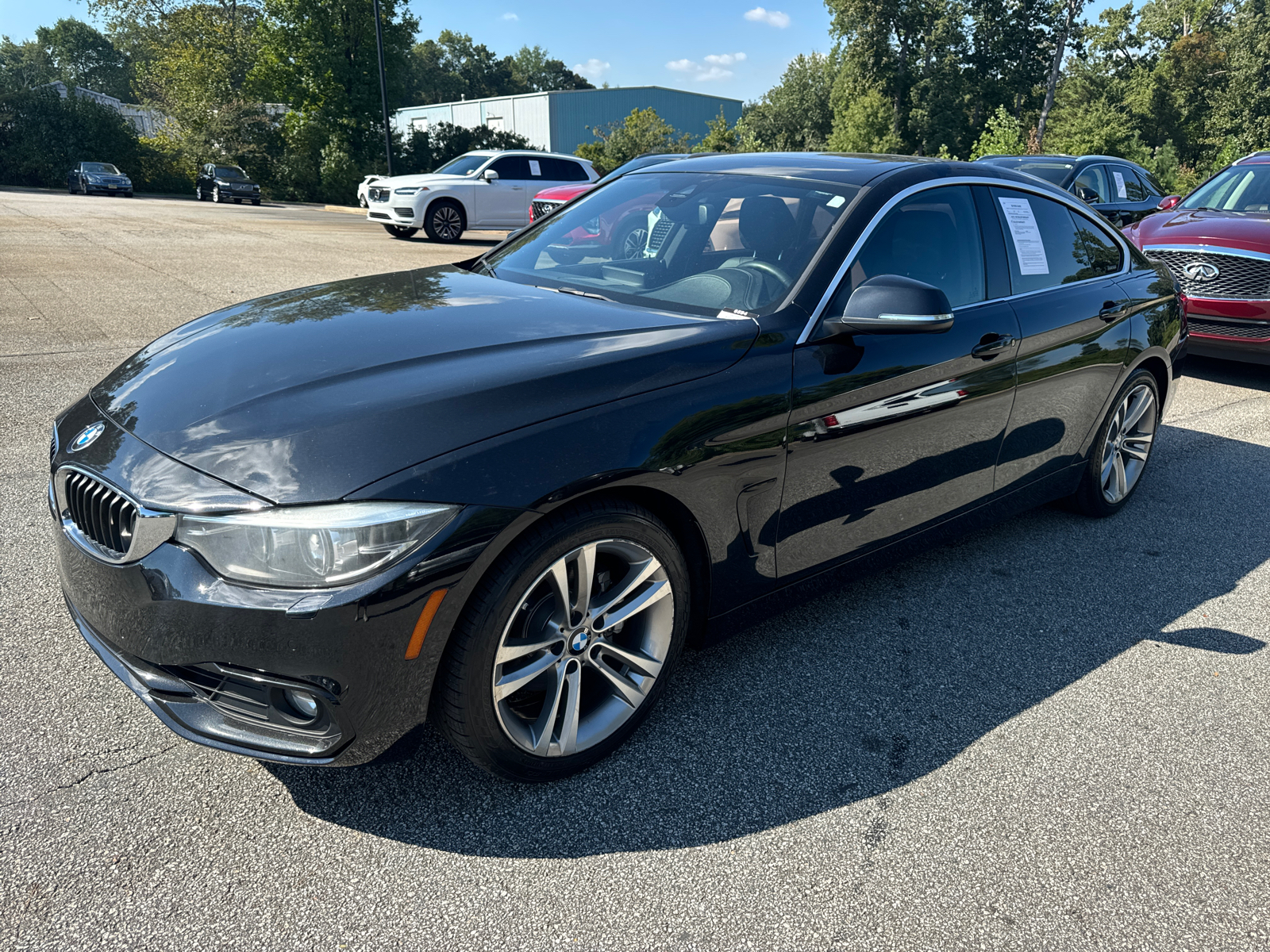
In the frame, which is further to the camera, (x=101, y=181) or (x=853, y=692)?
(x=101, y=181)

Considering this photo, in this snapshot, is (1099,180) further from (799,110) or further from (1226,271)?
(799,110)

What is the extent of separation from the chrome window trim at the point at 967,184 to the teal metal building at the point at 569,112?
53.0 meters

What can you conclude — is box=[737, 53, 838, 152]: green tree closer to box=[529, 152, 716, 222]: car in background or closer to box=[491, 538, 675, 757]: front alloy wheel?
box=[529, 152, 716, 222]: car in background

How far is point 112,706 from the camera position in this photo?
2.62 metres

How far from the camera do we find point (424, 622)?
198 centimetres

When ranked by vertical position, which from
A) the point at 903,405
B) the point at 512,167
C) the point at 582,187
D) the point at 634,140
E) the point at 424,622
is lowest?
the point at 424,622

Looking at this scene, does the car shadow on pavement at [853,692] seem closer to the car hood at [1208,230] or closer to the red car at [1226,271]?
the red car at [1226,271]

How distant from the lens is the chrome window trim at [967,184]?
281 cm

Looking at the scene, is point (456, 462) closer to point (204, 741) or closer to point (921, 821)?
point (204, 741)

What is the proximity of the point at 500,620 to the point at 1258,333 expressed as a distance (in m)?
7.32

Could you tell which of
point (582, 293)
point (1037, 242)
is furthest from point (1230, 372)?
point (582, 293)

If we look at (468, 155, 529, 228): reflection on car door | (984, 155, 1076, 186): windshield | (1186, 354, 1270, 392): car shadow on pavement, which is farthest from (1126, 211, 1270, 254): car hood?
(468, 155, 529, 228): reflection on car door

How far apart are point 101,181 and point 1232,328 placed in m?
43.3

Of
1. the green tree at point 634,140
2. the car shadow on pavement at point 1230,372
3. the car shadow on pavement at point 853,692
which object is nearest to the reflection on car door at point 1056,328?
the car shadow on pavement at point 853,692
